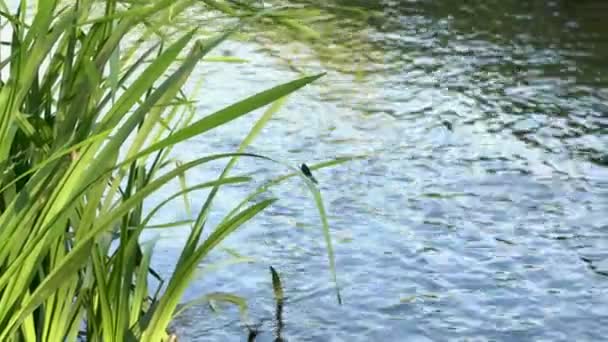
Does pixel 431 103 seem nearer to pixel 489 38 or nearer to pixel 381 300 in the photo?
pixel 489 38

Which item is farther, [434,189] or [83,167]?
[434,189]

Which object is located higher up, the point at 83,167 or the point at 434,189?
the point at 83,167

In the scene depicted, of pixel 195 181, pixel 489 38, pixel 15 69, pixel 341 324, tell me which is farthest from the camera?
pixel 489 38

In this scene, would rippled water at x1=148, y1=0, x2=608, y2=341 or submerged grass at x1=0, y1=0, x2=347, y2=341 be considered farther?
rippled water at x1=148, y1=0, x2=608, y2=341

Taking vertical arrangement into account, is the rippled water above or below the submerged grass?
below

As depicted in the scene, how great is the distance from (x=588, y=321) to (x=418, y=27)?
4.45m

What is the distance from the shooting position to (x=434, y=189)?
176 inches

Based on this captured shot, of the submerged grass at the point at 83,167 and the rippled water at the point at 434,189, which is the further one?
the rippled water at the point at 434,189

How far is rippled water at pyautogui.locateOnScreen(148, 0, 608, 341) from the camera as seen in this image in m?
3.37

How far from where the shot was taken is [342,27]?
757 cm

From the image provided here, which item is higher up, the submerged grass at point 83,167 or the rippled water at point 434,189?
the submerged grass at point 83,167

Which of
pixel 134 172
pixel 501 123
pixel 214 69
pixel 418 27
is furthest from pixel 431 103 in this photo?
pixel 134 172

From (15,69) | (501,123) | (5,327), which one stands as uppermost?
(15,69)

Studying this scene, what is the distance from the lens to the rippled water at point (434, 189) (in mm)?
3365
